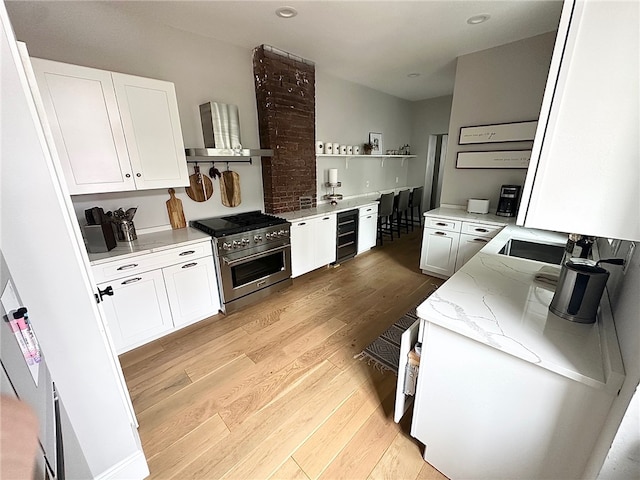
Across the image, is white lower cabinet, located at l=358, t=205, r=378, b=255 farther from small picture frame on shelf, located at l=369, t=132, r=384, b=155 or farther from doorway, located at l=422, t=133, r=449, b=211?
doorway, located at l=422, t=133, r=449, b=211

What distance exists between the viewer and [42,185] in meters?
0.88

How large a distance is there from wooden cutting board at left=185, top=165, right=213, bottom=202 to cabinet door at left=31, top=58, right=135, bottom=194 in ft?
2.22

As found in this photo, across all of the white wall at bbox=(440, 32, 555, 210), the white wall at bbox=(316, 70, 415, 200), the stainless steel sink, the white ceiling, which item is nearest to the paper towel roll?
the white wall at bbox=(440, 32, 555, 210)

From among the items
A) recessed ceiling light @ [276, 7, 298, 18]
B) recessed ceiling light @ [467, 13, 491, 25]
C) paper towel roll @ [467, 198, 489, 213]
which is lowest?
paper towel roll @ [467, 198, 489, 213]

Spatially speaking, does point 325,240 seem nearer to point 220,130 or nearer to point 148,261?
point 220,130

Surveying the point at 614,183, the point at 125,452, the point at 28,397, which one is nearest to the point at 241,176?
the point at 125,452

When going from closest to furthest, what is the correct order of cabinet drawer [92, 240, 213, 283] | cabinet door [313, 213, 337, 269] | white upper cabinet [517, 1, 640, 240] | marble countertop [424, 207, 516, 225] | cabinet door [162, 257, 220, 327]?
1. white upper cabinet [517, 1, 640, 240]
2. cabinet drawer [92, 240, 213, 283]
3. cabinet door [162, 257, 220, 327]
4. marble countertop [424, 207, 516, 225]
5. cabinet door [313, 213, 337, 269]

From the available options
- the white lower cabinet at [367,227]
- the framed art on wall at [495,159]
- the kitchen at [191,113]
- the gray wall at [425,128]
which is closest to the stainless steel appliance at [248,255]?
the kitchen at [191,113]

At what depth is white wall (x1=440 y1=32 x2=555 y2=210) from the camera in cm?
286

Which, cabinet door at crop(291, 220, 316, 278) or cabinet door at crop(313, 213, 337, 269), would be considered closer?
cabinet door at crop(291, 220, 316, 278)

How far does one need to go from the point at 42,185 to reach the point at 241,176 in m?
2.36

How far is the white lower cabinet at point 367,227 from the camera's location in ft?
13.6

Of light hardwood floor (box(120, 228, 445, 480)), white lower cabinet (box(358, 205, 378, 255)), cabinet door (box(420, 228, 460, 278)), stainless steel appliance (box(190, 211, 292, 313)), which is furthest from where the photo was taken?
white lower cabinet (box(358, 205, 378, 255))

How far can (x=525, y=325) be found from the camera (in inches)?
41.3
